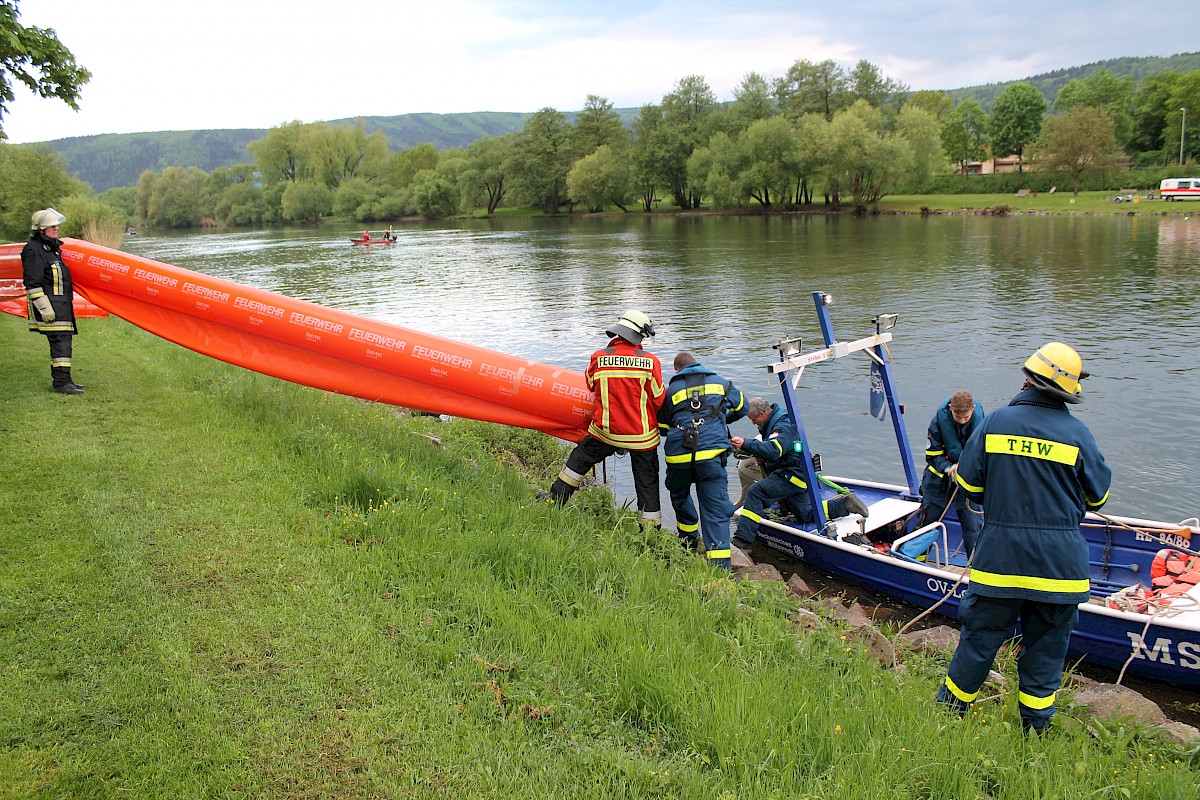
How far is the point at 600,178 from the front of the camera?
290 ft

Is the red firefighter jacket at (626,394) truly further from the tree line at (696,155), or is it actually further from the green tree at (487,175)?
the green tree at (487,175)

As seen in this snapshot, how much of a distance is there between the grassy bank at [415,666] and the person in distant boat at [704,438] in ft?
2.87

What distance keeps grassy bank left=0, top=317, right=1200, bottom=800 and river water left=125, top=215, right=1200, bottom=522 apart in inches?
164

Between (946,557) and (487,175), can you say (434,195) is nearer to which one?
(487,175)

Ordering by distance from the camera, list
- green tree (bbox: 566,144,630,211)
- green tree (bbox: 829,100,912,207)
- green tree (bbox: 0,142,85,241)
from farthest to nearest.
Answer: green tree (bbox: 566,144,630,211) → green tree (bbox: 829,100,912,207) → green tree (bbox: 0,142,85,241)

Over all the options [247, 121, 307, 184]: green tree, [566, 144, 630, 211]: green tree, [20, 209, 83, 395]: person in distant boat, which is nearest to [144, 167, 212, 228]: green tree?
[247, 121, 307, 184]: green tree

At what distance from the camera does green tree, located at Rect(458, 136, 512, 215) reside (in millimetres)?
101938

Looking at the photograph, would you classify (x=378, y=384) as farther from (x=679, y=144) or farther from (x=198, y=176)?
(x=198, y=176)

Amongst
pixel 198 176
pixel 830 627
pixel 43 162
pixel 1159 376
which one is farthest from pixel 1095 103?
pixel 198 176

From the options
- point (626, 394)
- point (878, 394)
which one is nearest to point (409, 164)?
point (878, 394)

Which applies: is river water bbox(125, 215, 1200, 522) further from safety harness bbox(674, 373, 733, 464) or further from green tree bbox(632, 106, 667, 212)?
green tree bbox(632, 106, 667, 212)

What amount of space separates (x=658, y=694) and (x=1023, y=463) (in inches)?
99.0

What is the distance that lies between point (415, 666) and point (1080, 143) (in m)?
81.4

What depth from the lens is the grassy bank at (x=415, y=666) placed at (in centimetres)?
362
